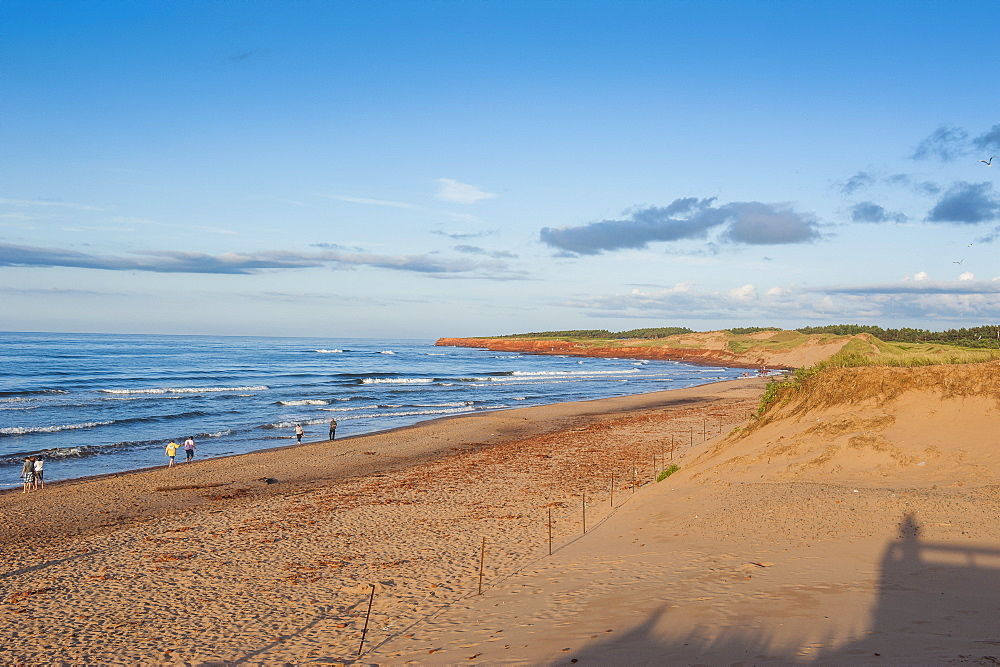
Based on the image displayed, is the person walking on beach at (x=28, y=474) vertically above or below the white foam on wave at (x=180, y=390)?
above

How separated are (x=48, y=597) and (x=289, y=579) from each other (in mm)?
4167

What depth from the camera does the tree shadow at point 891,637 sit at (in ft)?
21.3

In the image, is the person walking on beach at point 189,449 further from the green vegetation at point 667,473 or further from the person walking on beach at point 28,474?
→ the green vegetation at point 667,473

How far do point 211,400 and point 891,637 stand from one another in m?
49.1

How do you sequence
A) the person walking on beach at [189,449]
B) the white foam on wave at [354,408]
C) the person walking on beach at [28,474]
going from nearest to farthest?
the person walking on beach at [28,474] < the person walking on beach at [189,449] < the white foam on wave at [354,408]

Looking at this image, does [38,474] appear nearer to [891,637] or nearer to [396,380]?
[891,637]

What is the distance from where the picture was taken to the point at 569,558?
1227 centimetres

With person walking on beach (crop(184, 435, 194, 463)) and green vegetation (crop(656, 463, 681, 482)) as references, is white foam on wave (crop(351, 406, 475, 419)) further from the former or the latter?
green vegetation (crop(656, 463, 681, 482))

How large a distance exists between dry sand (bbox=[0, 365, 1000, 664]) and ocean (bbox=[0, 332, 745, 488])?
8.69 metres

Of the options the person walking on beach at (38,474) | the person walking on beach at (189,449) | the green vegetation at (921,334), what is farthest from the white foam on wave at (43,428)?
the green vegetation at (921,334)

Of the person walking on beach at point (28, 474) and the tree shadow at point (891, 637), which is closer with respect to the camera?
the tree shadow at point (891, 637)

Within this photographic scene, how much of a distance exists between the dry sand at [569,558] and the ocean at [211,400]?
8689 mm

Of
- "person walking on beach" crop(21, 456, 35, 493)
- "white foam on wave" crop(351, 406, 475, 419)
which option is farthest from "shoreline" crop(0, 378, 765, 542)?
"white foam on wave" crop(351, 406, 475, 419)

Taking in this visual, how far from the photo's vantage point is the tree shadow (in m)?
6.49
